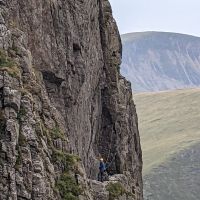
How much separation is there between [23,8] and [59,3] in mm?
7256

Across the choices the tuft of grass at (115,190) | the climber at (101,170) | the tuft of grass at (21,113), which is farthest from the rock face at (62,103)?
the climber at (101,170)

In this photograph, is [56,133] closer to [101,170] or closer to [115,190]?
[115,190]

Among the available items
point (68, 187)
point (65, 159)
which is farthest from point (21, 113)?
point (68, 187)

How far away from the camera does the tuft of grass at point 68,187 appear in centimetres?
3709

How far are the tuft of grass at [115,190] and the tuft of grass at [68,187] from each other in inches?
590

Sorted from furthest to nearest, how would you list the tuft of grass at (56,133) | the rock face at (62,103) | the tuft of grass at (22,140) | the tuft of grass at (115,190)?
the tuft of grass at (115,190)
the tuft of grass at (56,133)
the tuft of grass at (22,140)
the rock face at (62,103)

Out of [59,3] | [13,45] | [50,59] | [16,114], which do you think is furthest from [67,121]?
[16,114]

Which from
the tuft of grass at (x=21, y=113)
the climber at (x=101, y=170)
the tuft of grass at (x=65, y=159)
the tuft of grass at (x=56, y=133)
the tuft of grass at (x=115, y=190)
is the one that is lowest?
the tuft of grass at (x=115, y=190)

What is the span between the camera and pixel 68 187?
37812mm

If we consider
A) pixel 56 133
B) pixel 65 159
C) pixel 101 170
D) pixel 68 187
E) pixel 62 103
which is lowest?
pixel 101 170

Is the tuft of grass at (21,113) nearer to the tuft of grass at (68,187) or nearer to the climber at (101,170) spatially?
the tuft of grass at (68,187)

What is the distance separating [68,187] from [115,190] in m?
17.8

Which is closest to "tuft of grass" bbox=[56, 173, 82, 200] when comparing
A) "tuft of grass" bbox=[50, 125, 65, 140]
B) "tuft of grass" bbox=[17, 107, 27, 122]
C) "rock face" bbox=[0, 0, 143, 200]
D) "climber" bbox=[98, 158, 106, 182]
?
"rock face" bbox=[0, 0, 143, 200]

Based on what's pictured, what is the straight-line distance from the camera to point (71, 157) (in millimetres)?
40312
